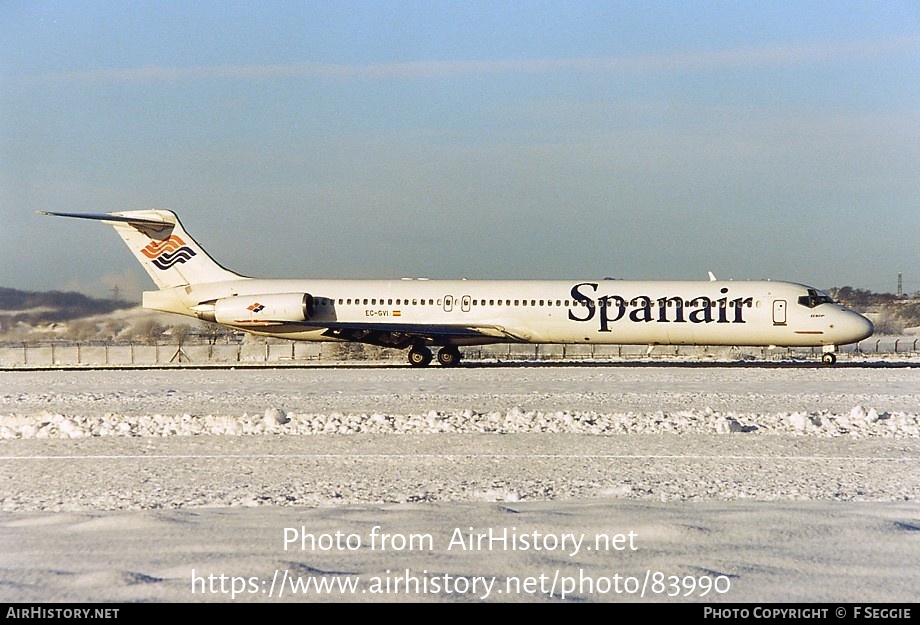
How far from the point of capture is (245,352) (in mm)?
46688

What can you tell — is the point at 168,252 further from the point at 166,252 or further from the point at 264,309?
the point at 264,309

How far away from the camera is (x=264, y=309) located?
31172 millimetres

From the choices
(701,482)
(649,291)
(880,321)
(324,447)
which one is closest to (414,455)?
(324,447)

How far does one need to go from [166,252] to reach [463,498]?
26.6 meters

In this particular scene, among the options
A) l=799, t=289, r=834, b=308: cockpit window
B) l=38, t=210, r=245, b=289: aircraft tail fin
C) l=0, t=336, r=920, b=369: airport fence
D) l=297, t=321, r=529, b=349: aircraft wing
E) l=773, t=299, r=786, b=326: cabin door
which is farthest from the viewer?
l=0, t=336, r=920, b=369: airport fence

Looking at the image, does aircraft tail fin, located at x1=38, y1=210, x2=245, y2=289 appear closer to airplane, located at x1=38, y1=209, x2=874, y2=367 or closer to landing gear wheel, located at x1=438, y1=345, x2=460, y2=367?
airplane, located at x1=38, y1=209, x2=874, y2=367

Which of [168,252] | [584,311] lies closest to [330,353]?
[168,252]

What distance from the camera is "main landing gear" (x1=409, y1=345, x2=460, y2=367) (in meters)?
30.9

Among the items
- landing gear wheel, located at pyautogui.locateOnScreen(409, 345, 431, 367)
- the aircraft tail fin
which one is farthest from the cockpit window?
the aircraft tail fin

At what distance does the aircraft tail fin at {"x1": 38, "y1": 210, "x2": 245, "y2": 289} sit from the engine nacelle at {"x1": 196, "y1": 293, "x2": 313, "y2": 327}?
1.77 meters

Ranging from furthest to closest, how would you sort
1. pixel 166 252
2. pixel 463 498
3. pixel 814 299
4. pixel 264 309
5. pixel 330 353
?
pixel 330 353 < pixel 166 252 < pixel 264 309 < pixel 814 299 < pixel 463 498

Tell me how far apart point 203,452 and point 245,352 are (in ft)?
116

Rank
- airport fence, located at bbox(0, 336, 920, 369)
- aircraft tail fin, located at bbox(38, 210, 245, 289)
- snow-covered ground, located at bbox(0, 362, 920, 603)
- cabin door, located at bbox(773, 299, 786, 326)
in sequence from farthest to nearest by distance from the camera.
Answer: airport fence, located at bbox(0, 336, 920, 369), aircraft tail fin, located at bbox(38, 210, 245, 289), cabin door, located at bbox(773, 299, 786, 326), snow-covered ground, located at bbox(0, 362, 920, 603)

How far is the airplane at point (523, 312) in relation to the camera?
30000 mm
